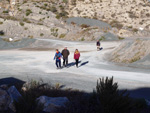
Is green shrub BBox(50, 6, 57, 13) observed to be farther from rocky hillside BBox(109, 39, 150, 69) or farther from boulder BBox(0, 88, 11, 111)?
boulder BBox(0, 88, 11, 111)

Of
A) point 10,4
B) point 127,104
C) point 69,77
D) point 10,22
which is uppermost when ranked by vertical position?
point 10,4

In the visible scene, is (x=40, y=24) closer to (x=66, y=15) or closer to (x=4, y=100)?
(x=66, y=15)

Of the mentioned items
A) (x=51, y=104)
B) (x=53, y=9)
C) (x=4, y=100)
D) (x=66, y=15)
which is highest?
(x=53, y=9)

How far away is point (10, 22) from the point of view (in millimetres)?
54125

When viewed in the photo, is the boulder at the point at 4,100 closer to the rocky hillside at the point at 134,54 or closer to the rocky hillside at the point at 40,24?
the rocky hillside at the point at 134,54

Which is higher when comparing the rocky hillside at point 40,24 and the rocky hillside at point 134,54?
the rocky hillside at point 40,24

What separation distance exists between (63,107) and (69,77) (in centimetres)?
799

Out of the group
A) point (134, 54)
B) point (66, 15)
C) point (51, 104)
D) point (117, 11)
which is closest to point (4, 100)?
point (51, 104)

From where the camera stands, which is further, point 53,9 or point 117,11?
point 53,9

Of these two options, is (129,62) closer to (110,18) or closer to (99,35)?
(99,35)

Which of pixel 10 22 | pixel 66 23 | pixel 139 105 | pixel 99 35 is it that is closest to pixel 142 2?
pixel 66 23

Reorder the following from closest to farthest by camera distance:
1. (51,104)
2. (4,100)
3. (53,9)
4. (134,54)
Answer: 1. (4,100)
2. (51,104)
3. (134,54)
4. (53,9)

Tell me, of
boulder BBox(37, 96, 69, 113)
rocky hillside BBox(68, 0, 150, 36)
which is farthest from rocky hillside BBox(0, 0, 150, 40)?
boulder BBox(37, 96, 69, 113)

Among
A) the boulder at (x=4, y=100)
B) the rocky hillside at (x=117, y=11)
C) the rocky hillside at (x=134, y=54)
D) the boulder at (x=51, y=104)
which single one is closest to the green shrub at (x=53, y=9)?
the rocky hillside at (x=117, y=11)
